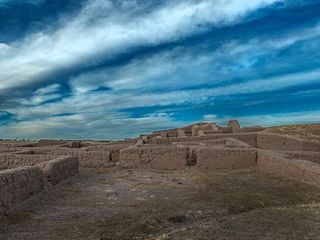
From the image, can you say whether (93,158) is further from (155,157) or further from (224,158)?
(224,158)

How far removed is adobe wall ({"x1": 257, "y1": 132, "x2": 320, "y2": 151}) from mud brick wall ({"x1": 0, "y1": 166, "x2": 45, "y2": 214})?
1320 cm

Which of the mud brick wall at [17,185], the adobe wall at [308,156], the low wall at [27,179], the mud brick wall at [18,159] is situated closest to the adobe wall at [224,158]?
the adobe wall at [308,156]

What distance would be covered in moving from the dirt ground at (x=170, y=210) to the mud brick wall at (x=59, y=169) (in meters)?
0.27

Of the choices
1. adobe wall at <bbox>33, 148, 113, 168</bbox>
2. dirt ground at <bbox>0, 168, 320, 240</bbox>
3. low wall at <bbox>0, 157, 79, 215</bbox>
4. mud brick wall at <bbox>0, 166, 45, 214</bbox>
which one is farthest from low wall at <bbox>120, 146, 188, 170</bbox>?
mud brick wall at <bbox>0, 166, 45, 214</bbox>

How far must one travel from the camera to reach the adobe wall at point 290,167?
1066 centimetres

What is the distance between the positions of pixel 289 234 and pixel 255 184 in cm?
476

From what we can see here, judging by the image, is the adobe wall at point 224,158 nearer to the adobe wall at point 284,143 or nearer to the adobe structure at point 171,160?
the adobe structure at point 171,160

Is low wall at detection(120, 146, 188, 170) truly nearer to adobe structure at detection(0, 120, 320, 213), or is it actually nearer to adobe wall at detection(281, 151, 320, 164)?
adobe structure at detection(0, 120, 320, 213)

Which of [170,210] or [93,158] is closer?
[170,210]

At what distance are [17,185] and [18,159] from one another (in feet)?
18.5

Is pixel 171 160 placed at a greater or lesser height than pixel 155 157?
lesser

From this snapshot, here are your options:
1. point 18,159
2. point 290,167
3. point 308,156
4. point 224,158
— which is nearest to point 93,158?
point 18,159

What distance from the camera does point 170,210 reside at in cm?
794

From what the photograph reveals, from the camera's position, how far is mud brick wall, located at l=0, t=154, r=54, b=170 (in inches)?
533
